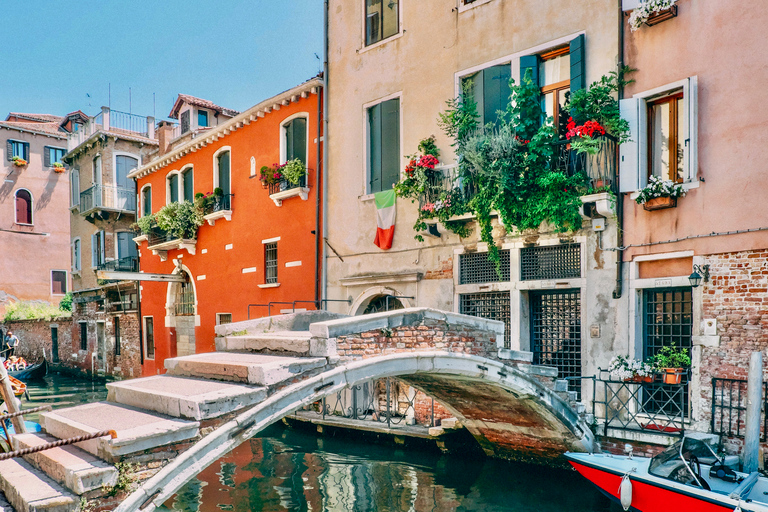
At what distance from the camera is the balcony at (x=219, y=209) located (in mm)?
13047

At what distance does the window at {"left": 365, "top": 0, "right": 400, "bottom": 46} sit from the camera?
991cm

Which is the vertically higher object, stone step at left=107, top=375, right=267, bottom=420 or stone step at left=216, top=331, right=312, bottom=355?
stone step at left=216, top=331, right=312, bottom=355

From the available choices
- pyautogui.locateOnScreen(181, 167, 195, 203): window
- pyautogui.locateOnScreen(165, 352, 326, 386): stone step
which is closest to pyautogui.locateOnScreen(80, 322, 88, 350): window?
pyautogui.locateOnScreen(181, 167, 195, 203): window

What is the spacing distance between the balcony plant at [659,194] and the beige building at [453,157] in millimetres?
427

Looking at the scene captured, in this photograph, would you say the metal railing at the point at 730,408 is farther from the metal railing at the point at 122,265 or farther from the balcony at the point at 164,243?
the metal railing at the point at 122,265

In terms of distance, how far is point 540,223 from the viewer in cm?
778

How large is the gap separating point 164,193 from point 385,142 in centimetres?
831

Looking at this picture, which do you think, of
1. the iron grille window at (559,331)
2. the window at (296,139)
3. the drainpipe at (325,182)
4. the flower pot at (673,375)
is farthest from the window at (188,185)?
the flower pot at (673,375)

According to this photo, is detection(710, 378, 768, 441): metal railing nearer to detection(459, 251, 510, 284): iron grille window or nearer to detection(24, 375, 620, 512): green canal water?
detection(24, 375, 620, 512): green canal water

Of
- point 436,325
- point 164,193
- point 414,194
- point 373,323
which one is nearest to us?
point 373,323

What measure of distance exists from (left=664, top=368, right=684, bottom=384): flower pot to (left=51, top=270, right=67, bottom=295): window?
77.9 ft

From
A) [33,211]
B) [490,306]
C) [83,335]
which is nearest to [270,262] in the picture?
[490,306]

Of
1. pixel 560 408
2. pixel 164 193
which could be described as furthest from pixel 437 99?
pixel 164 193

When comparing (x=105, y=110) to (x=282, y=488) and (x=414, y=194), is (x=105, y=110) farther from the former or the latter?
(x=282, y=488)
